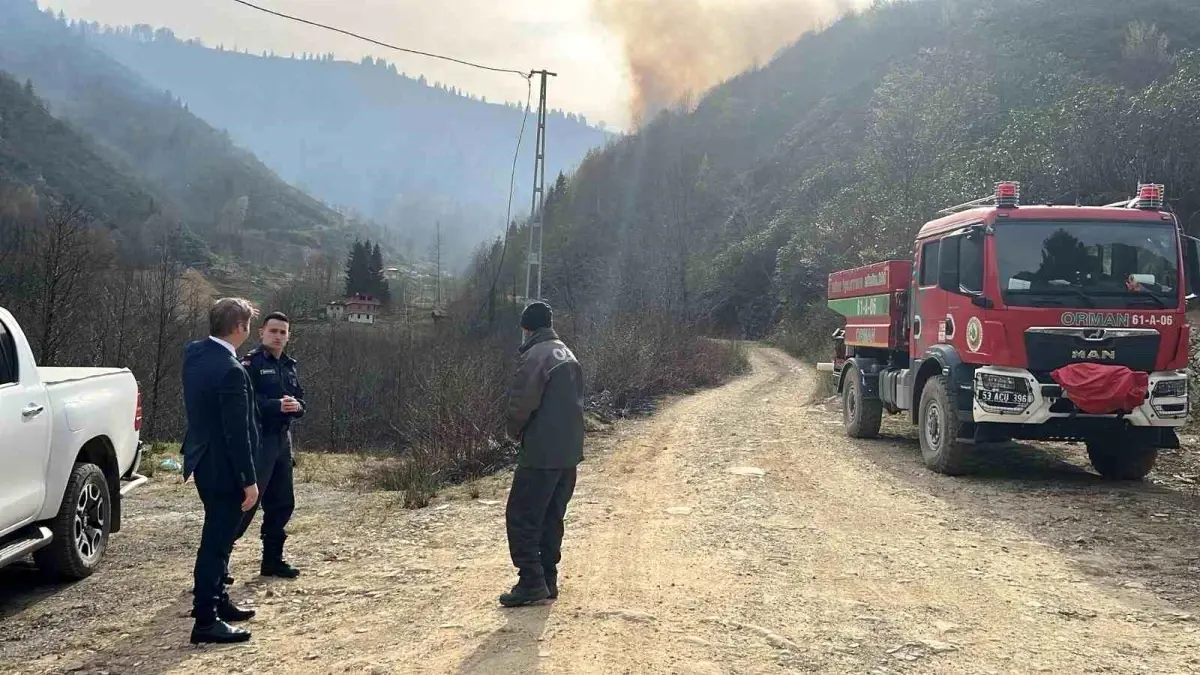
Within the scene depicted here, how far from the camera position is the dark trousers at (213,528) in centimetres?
412

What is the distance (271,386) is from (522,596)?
7.07ft

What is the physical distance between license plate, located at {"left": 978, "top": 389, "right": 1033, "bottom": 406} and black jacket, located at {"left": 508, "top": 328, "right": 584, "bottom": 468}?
5.72 meters

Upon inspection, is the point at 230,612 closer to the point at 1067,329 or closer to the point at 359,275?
the point at 1067,329

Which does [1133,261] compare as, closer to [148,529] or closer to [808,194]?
[148,529]

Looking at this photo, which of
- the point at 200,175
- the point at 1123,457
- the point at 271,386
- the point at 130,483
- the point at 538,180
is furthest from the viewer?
the point at 200,175

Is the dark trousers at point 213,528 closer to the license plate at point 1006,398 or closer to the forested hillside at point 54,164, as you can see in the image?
the license plate at point 1006,398

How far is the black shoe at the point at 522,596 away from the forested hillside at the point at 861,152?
60.1 feet

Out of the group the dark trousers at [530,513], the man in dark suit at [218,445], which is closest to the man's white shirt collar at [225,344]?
the man in dark suit at [218,445]

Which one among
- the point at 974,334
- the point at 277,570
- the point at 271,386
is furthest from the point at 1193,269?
the point at 277,570

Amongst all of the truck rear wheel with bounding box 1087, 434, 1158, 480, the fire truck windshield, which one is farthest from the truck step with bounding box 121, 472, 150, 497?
the truck rear wheel with bounding box 1087, 434, 1158, 480

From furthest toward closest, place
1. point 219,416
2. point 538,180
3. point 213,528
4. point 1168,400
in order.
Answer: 1. point 538,180
2. point 1168,400
3. point 213,528
4. point 219,416

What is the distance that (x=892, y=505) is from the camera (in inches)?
316

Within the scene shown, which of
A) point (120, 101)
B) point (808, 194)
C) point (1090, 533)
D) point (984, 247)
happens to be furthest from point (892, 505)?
point (120, 101)

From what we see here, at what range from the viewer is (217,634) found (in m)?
4.23
